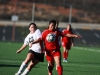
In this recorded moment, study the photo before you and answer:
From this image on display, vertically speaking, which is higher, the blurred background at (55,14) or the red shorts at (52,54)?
the red shorts at (52,54)

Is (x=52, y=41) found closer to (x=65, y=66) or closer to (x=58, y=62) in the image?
(x=58, y=62)

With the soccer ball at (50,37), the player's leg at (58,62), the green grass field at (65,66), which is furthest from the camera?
the green grass field at (65,66)

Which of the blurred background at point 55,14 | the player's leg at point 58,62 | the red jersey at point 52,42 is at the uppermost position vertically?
the red jersey at point 52,42

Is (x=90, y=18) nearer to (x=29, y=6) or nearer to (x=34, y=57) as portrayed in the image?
(x=29, y=6)

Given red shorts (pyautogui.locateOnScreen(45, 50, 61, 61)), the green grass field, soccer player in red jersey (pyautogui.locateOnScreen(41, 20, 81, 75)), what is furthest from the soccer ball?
the green grass field

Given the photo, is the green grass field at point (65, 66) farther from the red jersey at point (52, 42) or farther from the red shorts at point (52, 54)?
the red jersey at point (52, 42)

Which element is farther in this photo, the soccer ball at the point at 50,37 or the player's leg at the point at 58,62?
the soccer ball at the point at 50,37

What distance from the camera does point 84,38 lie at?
172ft

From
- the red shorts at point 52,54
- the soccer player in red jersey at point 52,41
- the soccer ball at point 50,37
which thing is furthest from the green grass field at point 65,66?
the soccer ball at point 50,37

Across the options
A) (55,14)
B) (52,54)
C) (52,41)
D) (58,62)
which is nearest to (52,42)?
(52,41)

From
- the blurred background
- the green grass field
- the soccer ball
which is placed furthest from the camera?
the blurred background

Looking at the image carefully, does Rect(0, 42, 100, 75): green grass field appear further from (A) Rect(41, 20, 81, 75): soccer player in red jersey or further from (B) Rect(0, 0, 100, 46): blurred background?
(B) Rect(0, 0, 100, 46): blurred background

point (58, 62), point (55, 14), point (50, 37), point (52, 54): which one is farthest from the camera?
point (55, 14)

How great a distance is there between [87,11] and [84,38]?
1561 cm
